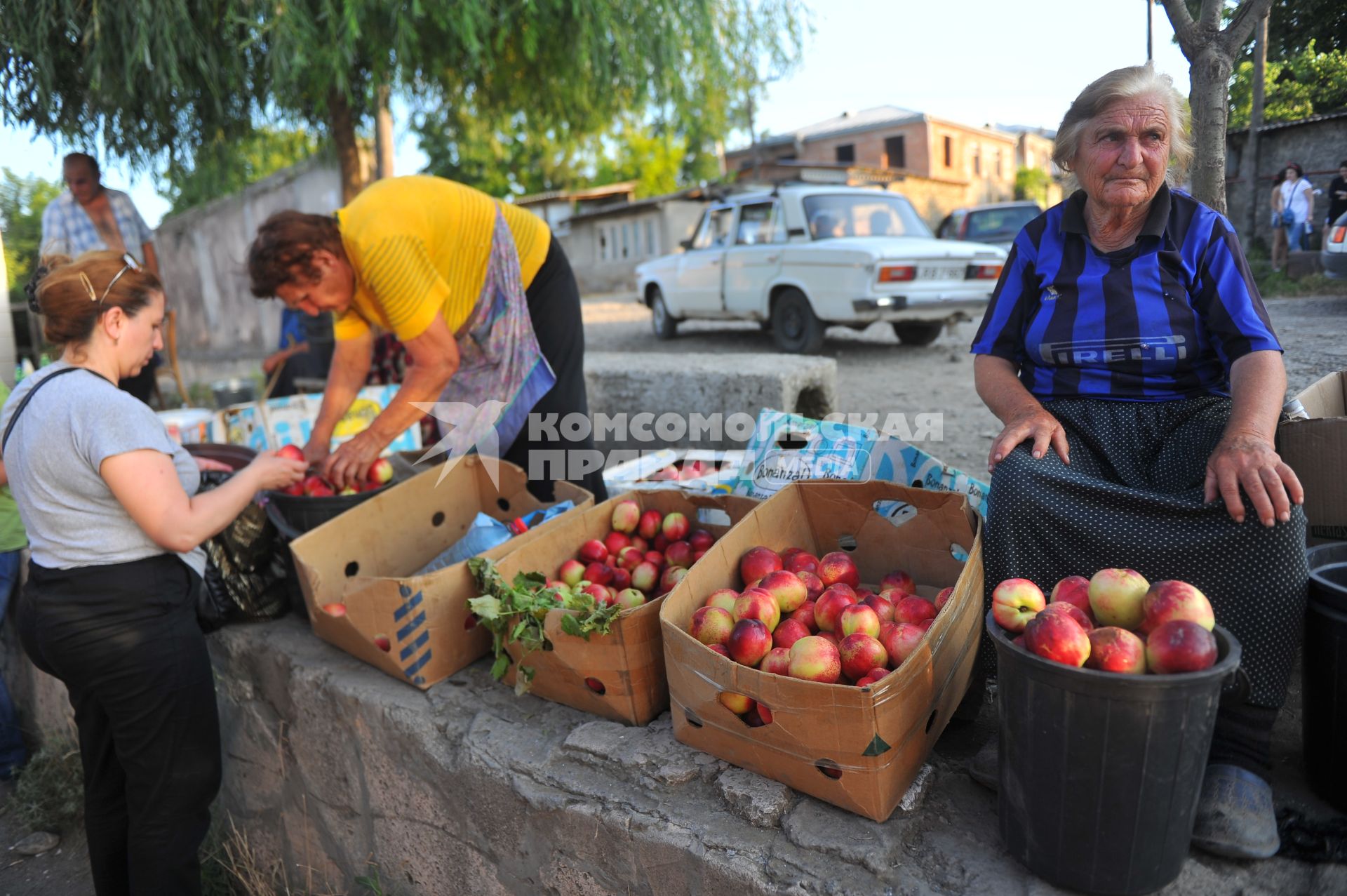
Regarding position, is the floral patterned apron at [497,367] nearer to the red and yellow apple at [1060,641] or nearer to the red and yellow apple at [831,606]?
the red and yellow apple at [831,606]

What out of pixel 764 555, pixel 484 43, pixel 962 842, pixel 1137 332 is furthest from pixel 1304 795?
pixel 484 43

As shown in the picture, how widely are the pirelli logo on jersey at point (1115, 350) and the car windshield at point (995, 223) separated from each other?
36.4ft

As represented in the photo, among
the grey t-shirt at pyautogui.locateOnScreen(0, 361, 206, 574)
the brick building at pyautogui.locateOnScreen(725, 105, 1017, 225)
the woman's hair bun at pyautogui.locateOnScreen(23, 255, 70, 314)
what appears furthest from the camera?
the brick building at pyautogui.locateOnScreen(725, 105, 1017, 225)

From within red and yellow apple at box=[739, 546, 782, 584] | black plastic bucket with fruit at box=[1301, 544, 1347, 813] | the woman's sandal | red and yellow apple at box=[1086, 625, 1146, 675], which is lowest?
the woman's sandal

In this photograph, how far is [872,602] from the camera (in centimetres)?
191

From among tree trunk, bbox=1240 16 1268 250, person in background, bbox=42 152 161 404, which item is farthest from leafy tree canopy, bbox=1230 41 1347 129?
person in background, bbox=42 152 161 404

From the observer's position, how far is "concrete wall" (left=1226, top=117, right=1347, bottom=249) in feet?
8.94

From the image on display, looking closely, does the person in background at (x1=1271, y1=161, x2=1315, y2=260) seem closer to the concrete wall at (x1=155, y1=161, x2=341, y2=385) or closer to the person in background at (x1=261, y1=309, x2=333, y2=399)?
the person in background at (x1=261, y1=309, x2=333, y2=399)

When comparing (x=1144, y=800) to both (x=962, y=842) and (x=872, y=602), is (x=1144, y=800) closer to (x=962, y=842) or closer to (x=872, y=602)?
(x=962, y=842)

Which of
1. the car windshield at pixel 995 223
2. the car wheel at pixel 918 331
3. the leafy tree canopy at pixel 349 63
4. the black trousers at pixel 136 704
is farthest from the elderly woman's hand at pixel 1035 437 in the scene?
the car windshield at pixel 995 223

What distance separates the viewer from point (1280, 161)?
288cm

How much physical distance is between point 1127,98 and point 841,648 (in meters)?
1.45

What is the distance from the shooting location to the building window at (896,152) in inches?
1377

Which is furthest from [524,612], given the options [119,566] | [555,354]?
[555,354]
